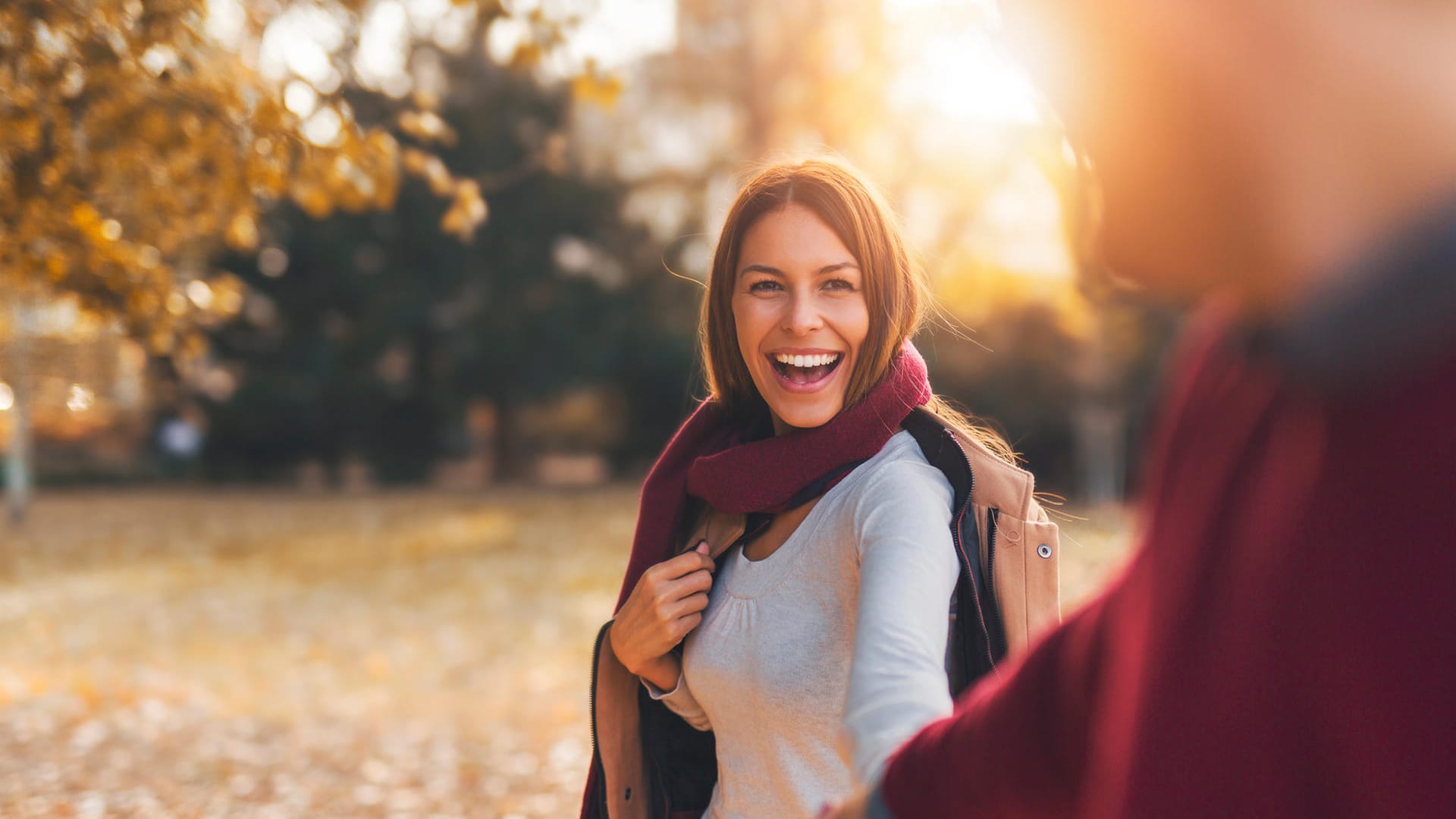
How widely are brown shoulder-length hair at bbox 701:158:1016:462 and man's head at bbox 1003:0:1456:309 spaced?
131 centimetres

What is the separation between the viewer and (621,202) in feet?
78.2

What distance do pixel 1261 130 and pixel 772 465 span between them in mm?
1447

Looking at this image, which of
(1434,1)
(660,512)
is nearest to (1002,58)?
(1434,1)

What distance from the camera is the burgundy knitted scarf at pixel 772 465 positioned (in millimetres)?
1939

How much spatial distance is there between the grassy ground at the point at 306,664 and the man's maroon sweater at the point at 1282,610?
167 centimetres

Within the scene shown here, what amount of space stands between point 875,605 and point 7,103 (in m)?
3.92

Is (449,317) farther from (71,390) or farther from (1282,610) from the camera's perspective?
(1282,610)

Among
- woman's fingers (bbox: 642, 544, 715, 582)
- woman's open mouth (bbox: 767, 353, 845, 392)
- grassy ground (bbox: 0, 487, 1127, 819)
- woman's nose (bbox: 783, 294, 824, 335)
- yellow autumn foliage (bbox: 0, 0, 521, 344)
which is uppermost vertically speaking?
yellow autumn foliage (bbox: 0, 0, 521, 344)

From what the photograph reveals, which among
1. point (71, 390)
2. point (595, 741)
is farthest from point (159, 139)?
point (595, 741)

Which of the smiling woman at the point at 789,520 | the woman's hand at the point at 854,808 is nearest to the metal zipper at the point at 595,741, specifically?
the smiling woman at the point at 789,520

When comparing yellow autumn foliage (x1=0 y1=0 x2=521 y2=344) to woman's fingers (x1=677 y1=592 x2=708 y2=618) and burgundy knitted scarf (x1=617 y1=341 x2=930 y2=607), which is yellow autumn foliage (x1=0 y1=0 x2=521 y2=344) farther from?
woman's fingers (x1=677 y1=592 x2=708 y2=618)

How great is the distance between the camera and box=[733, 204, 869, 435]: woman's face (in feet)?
6.59

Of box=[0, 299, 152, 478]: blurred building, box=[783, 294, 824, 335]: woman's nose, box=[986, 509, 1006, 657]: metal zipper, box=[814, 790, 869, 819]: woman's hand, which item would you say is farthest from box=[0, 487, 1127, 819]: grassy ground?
box=[0, 299, 152, 478]: blurred building

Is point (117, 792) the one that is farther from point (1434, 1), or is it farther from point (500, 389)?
point (500, 389)
